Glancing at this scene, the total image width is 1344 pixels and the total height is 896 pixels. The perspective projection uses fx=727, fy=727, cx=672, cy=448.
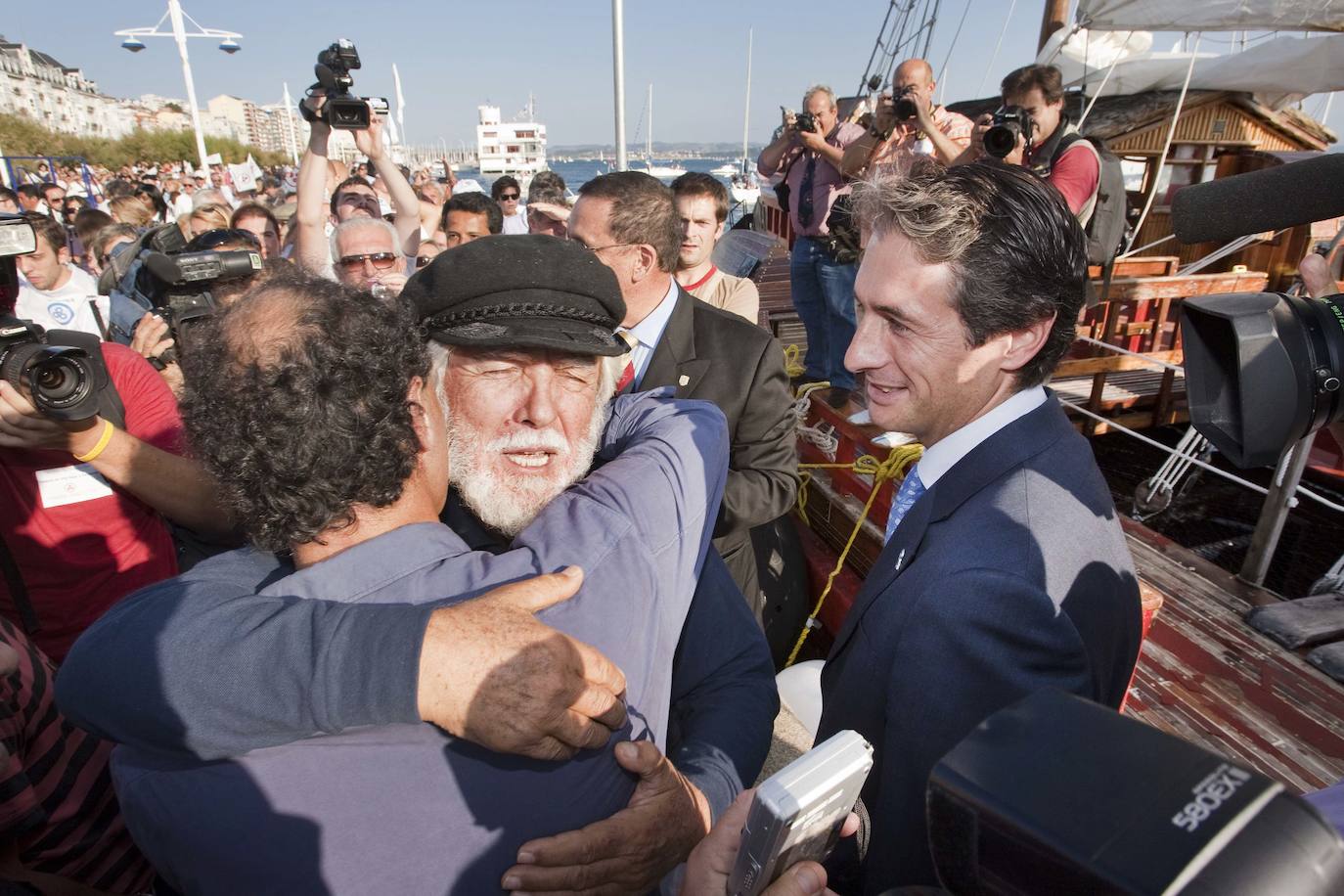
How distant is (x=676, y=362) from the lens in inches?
108

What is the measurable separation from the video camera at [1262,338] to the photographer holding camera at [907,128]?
277 cm

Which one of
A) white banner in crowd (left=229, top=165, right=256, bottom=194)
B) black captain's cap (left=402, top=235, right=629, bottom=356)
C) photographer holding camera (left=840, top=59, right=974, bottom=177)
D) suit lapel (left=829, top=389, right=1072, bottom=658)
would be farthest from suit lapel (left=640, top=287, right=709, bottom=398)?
white banner in crowd (left=229, top=165, right=256, bottom=194)

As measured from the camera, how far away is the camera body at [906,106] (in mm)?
4102

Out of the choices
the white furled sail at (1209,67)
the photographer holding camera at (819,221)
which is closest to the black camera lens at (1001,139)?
the photographer holding camera at (819,221)

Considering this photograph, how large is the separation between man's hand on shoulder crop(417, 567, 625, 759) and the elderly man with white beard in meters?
0.02

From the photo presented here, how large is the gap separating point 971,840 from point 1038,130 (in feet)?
15.4

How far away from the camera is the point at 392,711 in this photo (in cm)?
86

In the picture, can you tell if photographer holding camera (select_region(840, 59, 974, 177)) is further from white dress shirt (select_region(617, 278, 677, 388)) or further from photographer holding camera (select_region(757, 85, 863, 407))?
white dress shirt (select_region(617, 278, 677, 388))

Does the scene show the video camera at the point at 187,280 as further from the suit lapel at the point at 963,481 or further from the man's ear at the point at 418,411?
the suit lapel at the point at 963,481

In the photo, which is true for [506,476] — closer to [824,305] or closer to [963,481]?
[963,481]

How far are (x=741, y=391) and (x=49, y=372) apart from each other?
2034 mm

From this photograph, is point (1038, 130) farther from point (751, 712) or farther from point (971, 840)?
point (971, 840)

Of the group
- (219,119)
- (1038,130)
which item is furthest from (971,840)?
(219,119)

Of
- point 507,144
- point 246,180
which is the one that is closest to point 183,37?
point 246,180
